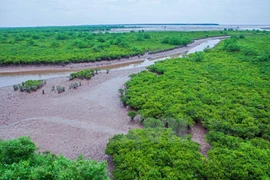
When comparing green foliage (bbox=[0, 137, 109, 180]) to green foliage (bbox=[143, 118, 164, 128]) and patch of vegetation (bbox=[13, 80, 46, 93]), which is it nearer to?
green foliage (bbox=[143, 118, 164, 128])

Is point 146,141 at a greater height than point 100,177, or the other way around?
point 100,177

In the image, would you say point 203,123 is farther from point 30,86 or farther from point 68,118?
point 30,86

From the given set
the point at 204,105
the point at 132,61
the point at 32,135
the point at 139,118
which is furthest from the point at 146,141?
the point at 132,61

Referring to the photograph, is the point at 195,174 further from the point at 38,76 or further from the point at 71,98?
the point at 38,76

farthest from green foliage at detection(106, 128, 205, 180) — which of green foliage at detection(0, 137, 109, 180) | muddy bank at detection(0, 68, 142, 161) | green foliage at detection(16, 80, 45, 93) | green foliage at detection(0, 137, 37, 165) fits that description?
green foliage at detection(16, 80, 45, 93)

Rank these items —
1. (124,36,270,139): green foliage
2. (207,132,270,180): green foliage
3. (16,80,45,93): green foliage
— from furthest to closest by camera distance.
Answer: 1. (16,80,45,93): green foliage
2. (124,36,270,139): green foliage
3. (207,132,270,180): green foliage

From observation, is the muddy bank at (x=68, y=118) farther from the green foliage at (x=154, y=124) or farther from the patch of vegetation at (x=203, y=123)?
the patch of vegetation at (x=203, y=123)

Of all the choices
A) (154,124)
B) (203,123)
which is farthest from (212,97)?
(154,124)

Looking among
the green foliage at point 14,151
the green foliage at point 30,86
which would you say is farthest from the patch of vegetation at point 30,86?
the green foliage at point 14,151
